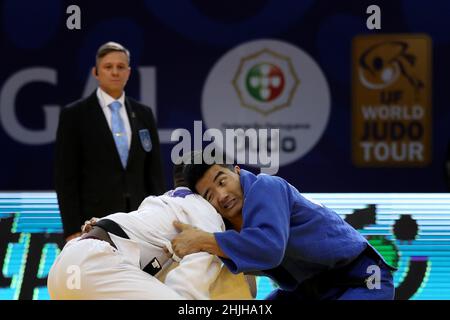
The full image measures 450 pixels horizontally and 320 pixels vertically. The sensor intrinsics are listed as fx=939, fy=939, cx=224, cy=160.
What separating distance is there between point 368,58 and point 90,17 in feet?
7.73

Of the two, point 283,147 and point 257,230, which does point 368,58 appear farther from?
point 257,230

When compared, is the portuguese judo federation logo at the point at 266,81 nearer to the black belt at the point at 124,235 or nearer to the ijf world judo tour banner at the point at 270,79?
the ijf world judo tour banner at the point at 270,79

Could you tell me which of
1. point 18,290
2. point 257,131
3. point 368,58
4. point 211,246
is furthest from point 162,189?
point 368,58

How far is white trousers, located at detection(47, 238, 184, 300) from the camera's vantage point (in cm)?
285

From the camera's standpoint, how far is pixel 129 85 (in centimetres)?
782

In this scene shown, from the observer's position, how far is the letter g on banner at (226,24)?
7.78 metres

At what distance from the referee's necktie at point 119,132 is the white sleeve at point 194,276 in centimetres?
164

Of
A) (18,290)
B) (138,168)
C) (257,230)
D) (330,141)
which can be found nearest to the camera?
(257,230)

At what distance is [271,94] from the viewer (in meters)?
7.86

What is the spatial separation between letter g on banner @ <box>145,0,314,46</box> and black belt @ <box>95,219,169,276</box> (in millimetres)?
4903

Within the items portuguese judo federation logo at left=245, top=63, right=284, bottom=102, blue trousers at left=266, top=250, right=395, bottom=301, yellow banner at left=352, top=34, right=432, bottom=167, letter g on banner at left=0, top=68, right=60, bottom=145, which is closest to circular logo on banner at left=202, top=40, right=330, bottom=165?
portuguese judo federation logo at left=245, top=63, right=284, bottom=102

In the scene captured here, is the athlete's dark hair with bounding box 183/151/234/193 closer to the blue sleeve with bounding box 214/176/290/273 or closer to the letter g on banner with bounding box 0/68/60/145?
the blue sleeve with bounding box 214/176/290/273

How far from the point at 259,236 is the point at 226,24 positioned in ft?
16.8

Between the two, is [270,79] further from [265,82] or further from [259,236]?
[259,236]
